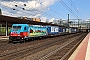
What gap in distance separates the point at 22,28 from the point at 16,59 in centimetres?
1624

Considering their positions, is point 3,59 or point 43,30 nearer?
point 3,59

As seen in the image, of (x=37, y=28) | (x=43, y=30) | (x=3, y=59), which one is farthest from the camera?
(x=43, y=30)

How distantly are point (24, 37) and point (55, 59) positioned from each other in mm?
16462

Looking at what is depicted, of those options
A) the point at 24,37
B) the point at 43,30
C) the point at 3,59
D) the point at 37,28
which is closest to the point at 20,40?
the point at 24,37

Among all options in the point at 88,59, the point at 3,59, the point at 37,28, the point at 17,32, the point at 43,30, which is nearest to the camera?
the point at 88,59

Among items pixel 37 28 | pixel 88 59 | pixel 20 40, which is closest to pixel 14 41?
pixel 20 40

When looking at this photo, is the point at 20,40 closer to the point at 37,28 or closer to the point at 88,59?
the point at 37,28

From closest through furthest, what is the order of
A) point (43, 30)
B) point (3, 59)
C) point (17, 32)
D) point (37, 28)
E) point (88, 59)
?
point (88, 59), point (3, 59), point (17, 32), point (37, 28), point (43, 30)

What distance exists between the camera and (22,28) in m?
29.3

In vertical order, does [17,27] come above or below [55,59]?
A: above

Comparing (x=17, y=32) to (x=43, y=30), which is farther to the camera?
A: (x=43, y=30)

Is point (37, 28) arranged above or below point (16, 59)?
above

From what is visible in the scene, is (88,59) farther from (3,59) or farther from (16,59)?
(3,59)

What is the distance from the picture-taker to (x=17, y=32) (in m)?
29.1
